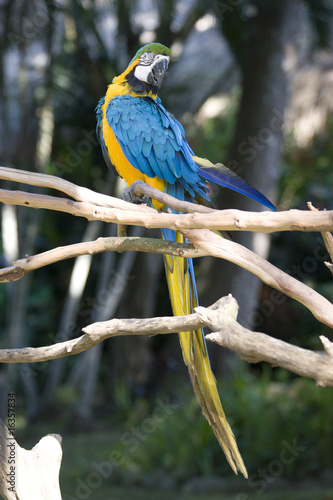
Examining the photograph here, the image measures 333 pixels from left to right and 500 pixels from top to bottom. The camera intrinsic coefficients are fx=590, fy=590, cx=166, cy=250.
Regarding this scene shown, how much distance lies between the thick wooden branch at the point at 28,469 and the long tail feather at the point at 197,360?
0.39 meters

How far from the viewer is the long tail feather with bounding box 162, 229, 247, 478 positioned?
1.47m

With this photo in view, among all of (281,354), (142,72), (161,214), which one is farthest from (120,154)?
(281,354)

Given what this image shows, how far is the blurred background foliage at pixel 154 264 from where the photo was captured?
379 cm

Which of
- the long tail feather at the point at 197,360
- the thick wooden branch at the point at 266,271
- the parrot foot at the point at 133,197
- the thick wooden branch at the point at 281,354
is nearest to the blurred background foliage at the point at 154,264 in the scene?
the long tail feather at the point at 197,360

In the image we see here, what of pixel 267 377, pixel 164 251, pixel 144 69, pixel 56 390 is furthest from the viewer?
pixel 56 390

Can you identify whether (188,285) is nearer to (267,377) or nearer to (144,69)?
(144,69)

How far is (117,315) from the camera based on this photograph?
5.75 metres

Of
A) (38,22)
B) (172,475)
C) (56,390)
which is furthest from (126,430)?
(38,22)

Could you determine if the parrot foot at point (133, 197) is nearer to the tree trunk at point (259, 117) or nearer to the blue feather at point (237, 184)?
the blue feather at point (237, 184)

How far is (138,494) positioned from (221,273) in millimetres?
1839

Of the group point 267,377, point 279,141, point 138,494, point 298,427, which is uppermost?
point 279,141

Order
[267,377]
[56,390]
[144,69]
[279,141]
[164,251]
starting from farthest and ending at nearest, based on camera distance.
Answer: [56,390] → [279,141] → [267,377] → [144,69] → [164,251]

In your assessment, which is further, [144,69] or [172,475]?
[172,475]

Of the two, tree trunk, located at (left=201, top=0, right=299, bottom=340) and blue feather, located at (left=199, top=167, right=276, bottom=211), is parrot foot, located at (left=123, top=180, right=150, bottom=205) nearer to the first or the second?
blue feather, located at (left=199, top=167, right=276, bottom=211)
